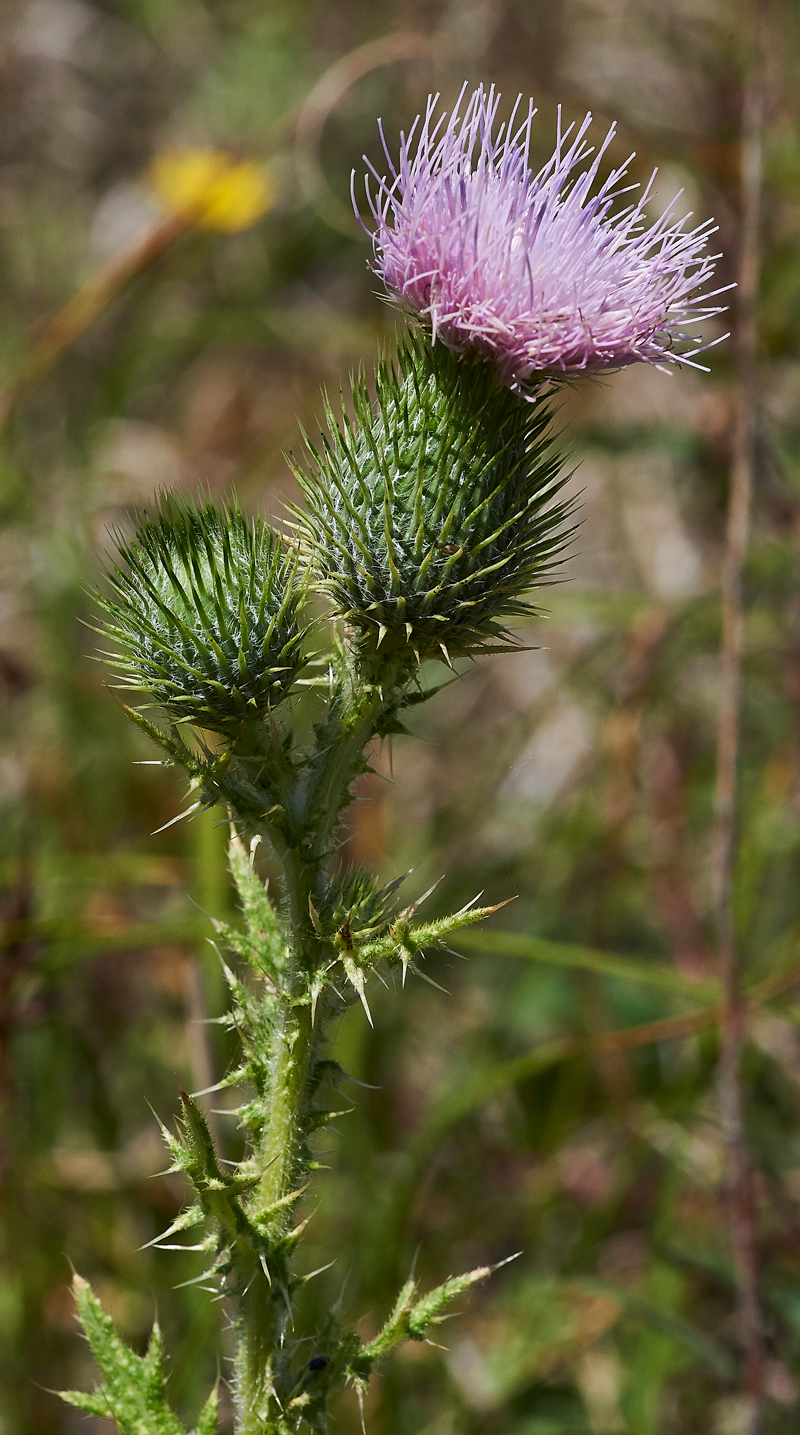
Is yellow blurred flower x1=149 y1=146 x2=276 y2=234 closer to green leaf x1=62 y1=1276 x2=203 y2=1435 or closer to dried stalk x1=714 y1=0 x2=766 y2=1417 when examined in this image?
dried stalk x1=714 y1=0 x2=766 y2=1417

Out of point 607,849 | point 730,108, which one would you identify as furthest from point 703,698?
point 730,108

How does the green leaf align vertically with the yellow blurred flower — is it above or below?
below

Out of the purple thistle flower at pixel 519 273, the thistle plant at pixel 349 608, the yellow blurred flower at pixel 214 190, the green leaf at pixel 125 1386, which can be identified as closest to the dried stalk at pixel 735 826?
the thistle plant at pixel 349 608

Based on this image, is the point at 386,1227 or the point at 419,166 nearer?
the point at 419,166

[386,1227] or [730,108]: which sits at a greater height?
[730,108]

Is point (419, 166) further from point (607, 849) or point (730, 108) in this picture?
point (730, 108)

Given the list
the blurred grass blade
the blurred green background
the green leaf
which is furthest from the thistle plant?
the blurred grass blade
